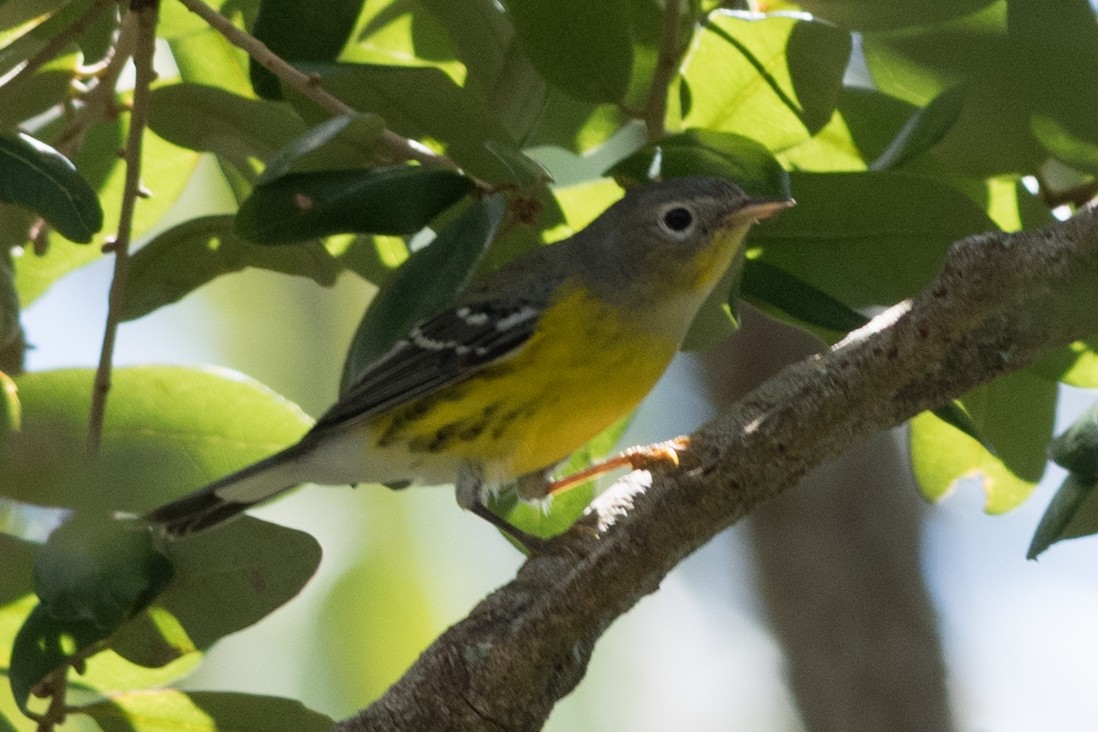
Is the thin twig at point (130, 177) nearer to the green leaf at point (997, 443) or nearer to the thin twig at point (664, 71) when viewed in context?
the thin twig at point (664, 71)

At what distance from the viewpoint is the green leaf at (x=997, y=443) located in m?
2.77

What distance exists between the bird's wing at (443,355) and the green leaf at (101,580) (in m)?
0.83

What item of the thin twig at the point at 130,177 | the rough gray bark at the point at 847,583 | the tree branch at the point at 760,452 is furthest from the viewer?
the rough gray bark at the point at 847,583

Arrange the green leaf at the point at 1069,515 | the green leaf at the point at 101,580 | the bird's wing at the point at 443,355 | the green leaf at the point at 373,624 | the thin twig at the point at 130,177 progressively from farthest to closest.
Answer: the green leaf at the point at 373,624, the bird's wing at the point at 443,355, the thin twig at the point at 130,177, the green leaf at the point at 1069,515, the green leaf at the point at 101,580

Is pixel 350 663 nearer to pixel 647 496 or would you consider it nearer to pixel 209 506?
pixel 209 506

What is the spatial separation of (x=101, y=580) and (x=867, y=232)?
1.37 m

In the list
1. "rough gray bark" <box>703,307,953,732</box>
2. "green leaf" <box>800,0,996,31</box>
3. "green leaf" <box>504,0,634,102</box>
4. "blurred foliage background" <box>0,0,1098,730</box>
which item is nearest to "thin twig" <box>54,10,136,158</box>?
"blurred foliage background" <box>0,0,1098,730</box>

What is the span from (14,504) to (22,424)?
2.45 feet

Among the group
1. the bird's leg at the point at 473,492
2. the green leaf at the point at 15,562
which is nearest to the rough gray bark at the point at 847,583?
the bird's leg at the point at 473,492

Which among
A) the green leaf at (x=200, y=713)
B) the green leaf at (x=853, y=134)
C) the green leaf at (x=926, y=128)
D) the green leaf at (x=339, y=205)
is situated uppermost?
the green leaf at (x=853, y=134)

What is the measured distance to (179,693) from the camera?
257cm

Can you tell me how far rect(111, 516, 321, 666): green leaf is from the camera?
2.49 meters

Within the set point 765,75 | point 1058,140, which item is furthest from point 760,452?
point 1058,140

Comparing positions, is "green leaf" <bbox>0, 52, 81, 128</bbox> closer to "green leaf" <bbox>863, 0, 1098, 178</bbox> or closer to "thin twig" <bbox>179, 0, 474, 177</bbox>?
"thin twig" <bbox>179, 0, 474, 177</bbox>
